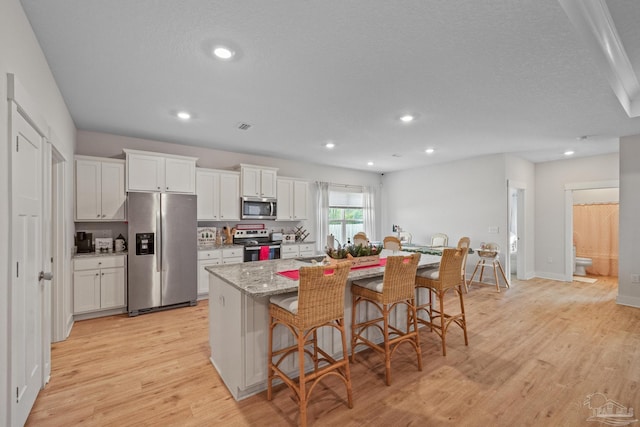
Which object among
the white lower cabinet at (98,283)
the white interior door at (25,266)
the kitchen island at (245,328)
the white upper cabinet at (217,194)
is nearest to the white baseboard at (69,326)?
the white lower cabinet at (98,283)

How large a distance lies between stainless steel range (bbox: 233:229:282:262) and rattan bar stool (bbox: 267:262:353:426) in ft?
10.1

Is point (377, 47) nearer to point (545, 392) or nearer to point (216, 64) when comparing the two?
point (216, 64)

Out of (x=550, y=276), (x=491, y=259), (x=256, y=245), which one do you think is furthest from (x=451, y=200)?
(x=256, y=245)

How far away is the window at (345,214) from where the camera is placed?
722cm

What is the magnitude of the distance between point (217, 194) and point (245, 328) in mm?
3418

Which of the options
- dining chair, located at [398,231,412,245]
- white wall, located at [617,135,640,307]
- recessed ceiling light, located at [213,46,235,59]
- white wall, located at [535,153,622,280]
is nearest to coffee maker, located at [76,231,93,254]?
recessed ceiling light, located at [213,46,235,59]

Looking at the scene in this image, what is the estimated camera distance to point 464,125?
3.99 metres

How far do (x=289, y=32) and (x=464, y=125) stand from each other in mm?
2990

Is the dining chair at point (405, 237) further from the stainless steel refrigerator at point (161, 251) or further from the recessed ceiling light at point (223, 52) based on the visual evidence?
the recessed ceiling light at point (223, 52)

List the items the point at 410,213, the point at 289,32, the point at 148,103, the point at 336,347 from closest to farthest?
the point at 289,32 < the point at 336,347 < the point at 148,103 < the point at 410,213

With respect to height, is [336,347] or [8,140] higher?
[8,140]

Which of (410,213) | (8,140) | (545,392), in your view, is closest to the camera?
(8,140)

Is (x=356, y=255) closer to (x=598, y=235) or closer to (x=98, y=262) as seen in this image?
(x=98, y=262)

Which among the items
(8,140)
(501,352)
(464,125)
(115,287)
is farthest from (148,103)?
(501,352)
